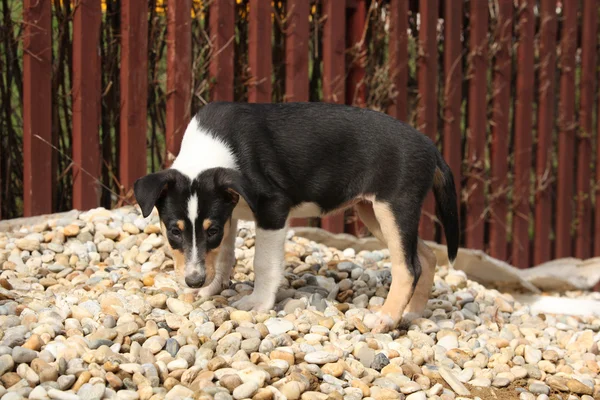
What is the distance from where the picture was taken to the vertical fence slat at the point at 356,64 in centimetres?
677

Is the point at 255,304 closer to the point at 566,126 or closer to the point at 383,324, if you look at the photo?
the point at 383,324

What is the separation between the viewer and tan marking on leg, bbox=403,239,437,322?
15.6 ft

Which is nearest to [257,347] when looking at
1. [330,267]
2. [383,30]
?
[330,267]

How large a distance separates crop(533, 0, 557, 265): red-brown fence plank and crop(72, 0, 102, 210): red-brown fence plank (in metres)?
4.57

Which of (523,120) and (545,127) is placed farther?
(545,127)

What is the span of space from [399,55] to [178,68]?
205 cm

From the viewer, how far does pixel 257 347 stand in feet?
12.6

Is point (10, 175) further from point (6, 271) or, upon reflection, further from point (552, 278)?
point (552, 278)

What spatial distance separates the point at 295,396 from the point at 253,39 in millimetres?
3389

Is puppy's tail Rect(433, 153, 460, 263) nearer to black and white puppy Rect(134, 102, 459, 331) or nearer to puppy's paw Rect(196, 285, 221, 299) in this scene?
black and white puppy Rect(134, 102, 459, 331)

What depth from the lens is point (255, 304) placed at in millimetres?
4352

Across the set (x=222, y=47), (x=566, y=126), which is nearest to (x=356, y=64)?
(x=222, y=47)

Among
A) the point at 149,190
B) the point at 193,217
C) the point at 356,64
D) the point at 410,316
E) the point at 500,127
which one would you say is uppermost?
the point at 356,64

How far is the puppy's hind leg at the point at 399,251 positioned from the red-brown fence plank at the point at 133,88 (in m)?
2.04
